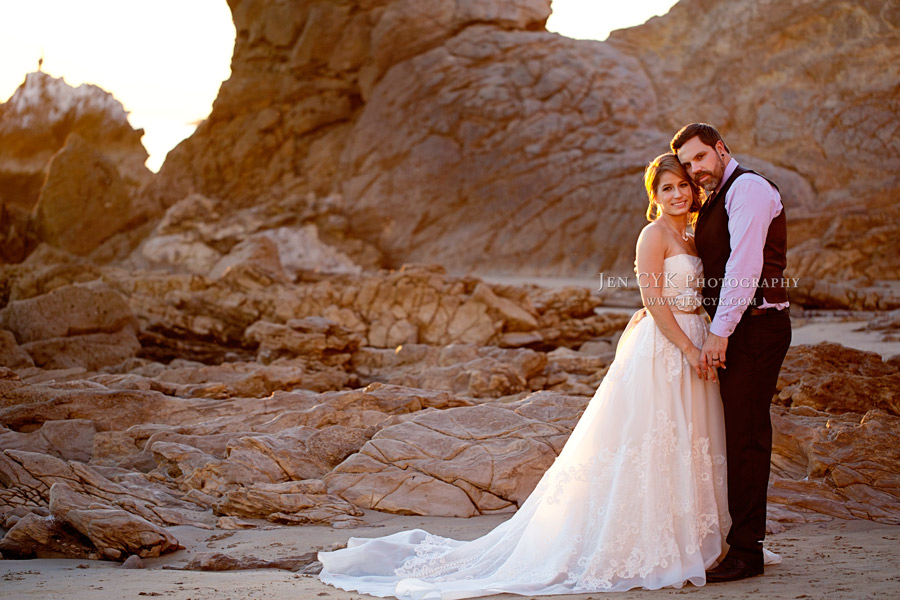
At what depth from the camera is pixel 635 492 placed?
4.14 metres

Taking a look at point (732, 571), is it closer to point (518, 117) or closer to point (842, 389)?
point (842, 389)

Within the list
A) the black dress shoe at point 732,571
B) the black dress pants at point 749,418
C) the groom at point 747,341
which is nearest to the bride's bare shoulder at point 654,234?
the groom at point 747,341

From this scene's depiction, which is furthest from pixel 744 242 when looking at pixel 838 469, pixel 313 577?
pixel 313 577

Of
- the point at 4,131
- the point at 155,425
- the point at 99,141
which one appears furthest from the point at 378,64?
the point at 155,425

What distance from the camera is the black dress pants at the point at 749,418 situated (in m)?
4.10

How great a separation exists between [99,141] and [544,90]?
1941 centimetres

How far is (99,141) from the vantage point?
36.7 m

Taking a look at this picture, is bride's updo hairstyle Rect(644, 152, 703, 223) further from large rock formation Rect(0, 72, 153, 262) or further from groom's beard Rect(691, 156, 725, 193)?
large rock formation Rect(0, 72, 153, 262)

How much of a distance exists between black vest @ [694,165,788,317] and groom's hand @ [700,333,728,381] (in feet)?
0.72

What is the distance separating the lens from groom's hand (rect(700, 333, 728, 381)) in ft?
13.5

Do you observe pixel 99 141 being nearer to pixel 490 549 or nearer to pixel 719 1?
pixel 719 1

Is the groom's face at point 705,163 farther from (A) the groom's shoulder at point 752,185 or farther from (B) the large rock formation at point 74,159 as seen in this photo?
(B) the large rock formation at point 74,159

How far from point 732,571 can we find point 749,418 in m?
0.72

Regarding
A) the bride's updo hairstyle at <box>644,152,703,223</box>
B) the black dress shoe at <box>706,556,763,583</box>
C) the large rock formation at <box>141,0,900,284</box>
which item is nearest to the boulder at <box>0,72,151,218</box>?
the large rock formation at <box>141,0,900,284</box>
